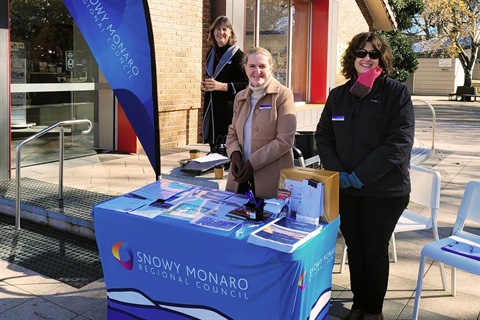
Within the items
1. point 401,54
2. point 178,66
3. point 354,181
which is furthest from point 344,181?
point 401,54

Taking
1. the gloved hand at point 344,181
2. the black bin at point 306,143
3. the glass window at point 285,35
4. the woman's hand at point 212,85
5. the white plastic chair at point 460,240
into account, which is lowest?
the white plastic chair at point 460,240

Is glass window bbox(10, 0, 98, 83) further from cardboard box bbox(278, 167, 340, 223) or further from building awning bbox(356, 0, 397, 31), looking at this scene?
building awning bbox(356, 0, 397, 31)

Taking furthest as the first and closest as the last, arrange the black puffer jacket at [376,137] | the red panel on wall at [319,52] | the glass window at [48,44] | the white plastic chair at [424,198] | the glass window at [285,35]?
the red panel on wall at [319,52], the glass window at [285,35], the glass window at [48,44], the white plastic chair at [424,198], the black puffer jacket at [376,137]

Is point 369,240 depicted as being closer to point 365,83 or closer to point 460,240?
point 460,240

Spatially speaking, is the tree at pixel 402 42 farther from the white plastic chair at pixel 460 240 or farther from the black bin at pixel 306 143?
the white plastic chair at pixel 460 240

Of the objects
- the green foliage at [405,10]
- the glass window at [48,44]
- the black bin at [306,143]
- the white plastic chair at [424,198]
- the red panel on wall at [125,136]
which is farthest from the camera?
the green foliage at [405,10]

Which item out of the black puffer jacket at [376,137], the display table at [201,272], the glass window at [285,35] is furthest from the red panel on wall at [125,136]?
the black puffer jacket at [376,137]

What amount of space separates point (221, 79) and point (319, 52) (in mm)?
9431

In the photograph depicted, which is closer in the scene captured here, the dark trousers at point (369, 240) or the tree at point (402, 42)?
the dark trousers at point (369, 240)

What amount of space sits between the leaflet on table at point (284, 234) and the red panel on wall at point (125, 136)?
5.78 metres

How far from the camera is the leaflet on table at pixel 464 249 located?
2.96m

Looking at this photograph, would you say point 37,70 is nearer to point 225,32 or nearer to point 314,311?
point 225,32

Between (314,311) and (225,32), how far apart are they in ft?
9.45

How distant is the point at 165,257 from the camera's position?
2.61 m
